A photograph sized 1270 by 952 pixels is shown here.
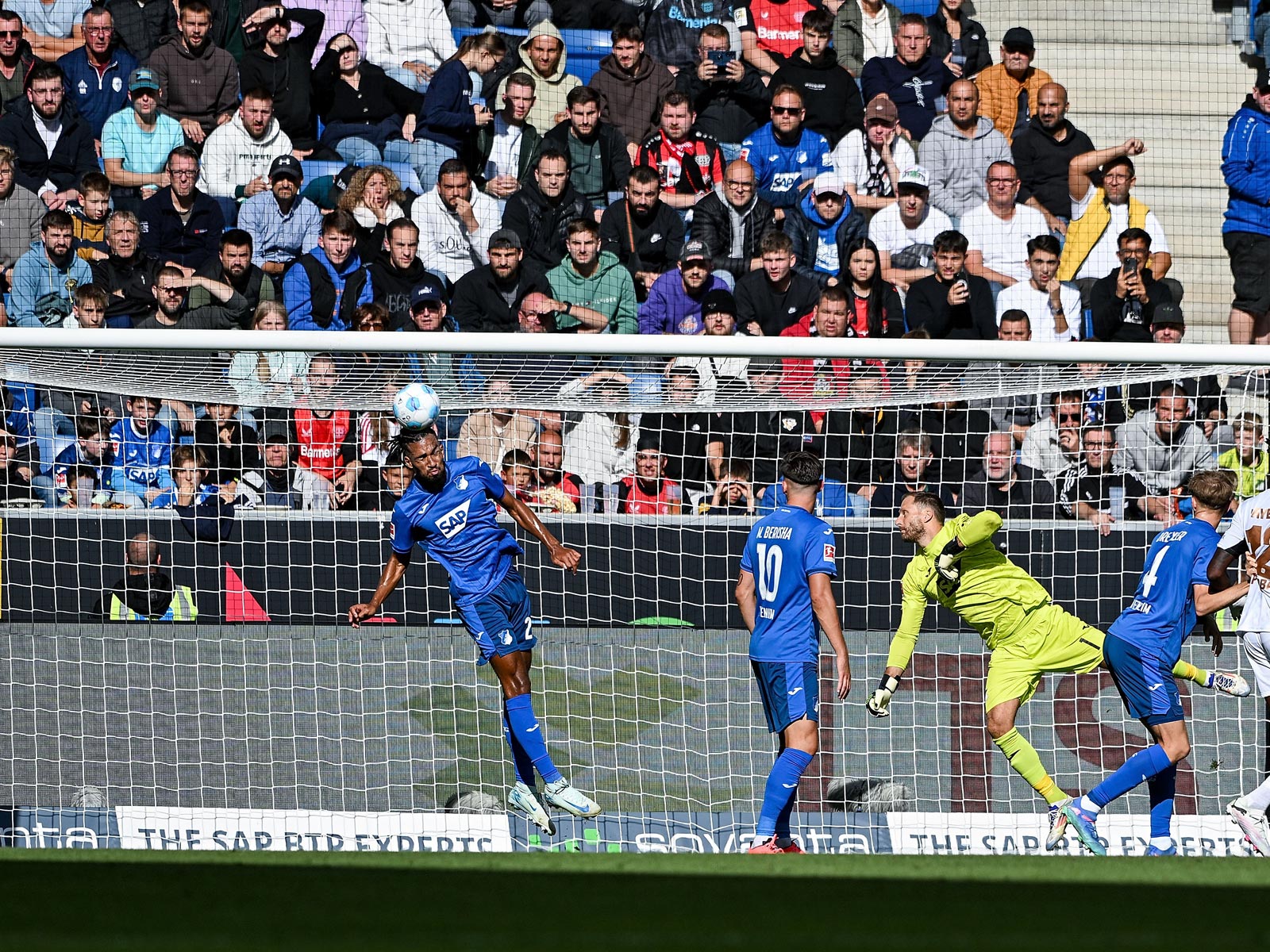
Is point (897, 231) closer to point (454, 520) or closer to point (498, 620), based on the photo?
point (454, 520)

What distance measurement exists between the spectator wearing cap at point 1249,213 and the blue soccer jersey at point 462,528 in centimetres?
542

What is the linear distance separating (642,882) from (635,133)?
7193 millimetres

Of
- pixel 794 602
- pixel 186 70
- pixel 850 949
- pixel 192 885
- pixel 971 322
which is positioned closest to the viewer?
pixel 850 949

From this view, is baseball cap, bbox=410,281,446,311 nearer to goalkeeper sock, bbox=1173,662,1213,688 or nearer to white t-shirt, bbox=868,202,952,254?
white t-shirt, bbox=868,202,952,254

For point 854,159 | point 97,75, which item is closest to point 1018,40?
point 854,159

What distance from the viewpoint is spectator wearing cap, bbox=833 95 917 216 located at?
29.8 feet

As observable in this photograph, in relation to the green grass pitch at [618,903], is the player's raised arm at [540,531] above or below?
above

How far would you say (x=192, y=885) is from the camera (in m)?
2.78

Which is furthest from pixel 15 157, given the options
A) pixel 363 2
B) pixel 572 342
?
pixel 572 342

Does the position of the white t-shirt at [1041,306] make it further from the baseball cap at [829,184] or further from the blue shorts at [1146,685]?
the blue shorts at [1146,685]

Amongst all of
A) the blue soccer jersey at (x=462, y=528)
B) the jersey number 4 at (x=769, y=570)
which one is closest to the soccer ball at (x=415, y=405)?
the blue soccer jersey at (x=462, y=528)

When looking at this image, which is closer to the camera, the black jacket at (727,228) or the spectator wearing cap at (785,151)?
the black jacket at (727,228)

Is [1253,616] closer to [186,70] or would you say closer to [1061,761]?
[1061,761]

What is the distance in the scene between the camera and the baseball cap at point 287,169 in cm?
878
